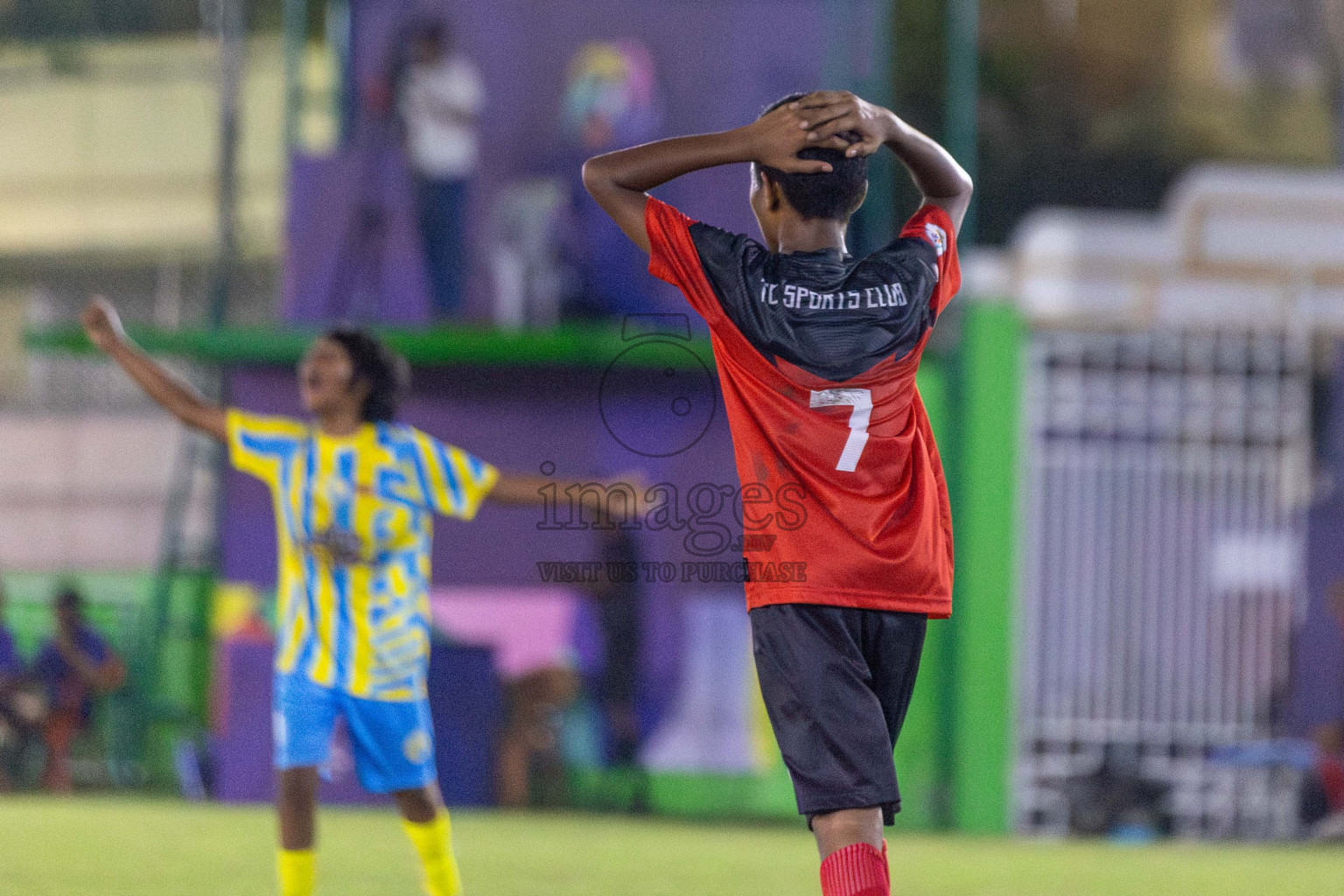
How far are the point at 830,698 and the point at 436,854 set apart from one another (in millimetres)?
2088

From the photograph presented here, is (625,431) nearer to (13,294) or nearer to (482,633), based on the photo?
(482,633)

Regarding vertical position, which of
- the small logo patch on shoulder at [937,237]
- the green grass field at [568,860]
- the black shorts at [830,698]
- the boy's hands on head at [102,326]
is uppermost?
the small logo patch on shoulder at [937,237]

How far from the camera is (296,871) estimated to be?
15.3 ft

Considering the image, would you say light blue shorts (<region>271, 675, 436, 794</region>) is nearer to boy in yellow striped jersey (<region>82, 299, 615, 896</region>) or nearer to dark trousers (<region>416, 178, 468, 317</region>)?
boy in yellow striped jersey (<region>82, 299, 615, 896</region>)

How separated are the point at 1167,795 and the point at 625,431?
4.26 meters

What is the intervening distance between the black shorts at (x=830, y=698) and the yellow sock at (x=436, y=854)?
1906mm

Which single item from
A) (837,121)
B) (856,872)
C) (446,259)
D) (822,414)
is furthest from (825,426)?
(446,259)

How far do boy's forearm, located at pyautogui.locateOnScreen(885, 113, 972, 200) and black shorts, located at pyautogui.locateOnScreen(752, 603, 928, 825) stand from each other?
1006mm

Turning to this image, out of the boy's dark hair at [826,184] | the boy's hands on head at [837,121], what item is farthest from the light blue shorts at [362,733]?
the boy's hands on head at [837,121]

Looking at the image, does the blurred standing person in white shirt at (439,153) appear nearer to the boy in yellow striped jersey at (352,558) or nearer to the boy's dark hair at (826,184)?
the boy in yellow striped jersey at (352,558)

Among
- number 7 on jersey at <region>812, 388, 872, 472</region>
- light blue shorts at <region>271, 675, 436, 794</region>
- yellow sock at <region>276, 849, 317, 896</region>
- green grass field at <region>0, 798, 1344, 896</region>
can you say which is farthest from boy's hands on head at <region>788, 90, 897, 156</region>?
green grass field at <region>0, 798, 1344, 896</region>

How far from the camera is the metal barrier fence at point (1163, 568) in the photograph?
33.1 feet

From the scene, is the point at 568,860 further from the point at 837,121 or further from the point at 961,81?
the point at 961,81

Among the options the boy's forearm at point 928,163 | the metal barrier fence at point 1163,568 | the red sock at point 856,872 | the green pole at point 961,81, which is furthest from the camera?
the green pole at point 961,81
